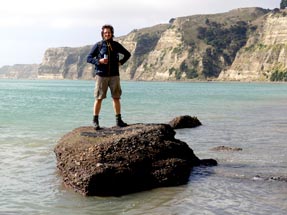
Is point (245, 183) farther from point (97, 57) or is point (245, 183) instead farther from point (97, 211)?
point (97, 57)

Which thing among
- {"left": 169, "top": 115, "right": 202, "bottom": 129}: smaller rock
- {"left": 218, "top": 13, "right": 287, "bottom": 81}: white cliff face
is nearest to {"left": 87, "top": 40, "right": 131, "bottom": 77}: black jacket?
{"left": 169, "top": 115, "right": 202, "bottom": 129}: smaller rock

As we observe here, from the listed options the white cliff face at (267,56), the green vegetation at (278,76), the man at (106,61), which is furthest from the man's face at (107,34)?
the green vegetation at (278,76)

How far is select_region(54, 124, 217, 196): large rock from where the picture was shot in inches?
369

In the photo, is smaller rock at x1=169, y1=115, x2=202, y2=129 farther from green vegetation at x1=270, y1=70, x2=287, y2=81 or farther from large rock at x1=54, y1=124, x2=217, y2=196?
green vegetation at x1=270, y1=70, x2=287, y2=81

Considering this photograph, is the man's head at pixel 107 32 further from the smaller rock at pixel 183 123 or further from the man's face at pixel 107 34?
the smaller rock at pixel 183 123

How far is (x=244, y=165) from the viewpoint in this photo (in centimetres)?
1252

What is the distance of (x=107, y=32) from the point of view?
10.8m

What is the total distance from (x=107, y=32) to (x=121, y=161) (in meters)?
3.13

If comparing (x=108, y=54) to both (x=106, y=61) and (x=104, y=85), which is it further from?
(x=104, y=85)

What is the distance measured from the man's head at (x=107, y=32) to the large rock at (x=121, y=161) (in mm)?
2230

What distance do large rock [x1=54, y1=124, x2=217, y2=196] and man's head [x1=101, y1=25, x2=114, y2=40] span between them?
2.23 m

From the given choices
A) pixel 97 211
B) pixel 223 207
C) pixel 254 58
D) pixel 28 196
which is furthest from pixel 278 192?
pixel 254 58

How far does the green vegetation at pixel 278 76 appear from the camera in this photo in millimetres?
173012

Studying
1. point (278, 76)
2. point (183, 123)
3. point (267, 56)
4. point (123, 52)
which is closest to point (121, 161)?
point (123, 52)
